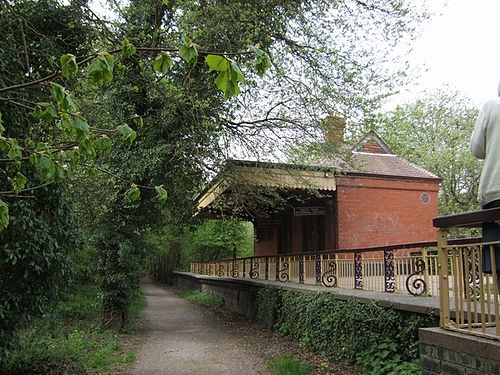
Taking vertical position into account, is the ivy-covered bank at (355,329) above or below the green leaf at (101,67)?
below

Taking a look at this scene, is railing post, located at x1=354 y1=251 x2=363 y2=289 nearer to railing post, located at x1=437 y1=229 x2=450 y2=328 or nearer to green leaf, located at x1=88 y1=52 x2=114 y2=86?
railing post, located at x1=437 y1=229 x2=450 y2=328

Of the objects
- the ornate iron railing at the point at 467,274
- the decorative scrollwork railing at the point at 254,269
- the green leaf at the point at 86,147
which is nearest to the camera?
the green leaf at the point at 86,147

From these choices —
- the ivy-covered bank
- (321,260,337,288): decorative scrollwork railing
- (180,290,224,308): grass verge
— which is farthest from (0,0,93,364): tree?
(180,290,224,308): grass verge

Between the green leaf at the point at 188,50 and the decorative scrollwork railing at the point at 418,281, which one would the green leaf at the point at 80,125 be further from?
the decorative scrollwork railing at the point at 418,281

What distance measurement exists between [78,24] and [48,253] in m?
3.46

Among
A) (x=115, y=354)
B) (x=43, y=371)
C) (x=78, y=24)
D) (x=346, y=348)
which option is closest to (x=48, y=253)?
(x=43, y=371)

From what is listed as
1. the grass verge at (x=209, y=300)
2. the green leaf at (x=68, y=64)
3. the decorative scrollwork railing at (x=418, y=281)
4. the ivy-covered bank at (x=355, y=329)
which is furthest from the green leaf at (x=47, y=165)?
the grass verge at (x=209, y=300)

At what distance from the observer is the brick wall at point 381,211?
15.3 meters

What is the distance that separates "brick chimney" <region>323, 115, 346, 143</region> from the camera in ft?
34.5

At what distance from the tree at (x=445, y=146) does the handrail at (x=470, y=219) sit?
22.8 metres

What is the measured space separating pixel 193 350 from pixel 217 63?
849 centimetres

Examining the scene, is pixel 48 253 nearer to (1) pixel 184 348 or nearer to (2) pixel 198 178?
(1) pixel 184 348

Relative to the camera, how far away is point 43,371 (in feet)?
19.0

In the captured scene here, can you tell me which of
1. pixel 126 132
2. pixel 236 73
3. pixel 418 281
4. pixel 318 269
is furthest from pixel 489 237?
pixel 318 269
